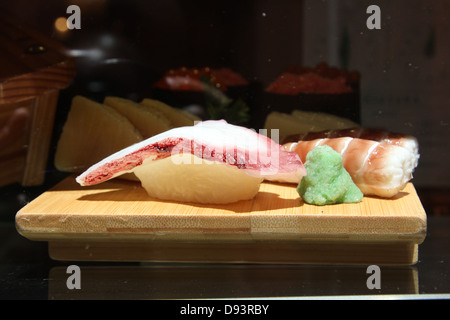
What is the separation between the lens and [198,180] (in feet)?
3.88

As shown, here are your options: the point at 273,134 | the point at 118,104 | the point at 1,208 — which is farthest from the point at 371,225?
the point at 1,208

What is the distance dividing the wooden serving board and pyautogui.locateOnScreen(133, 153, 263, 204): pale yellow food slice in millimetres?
23

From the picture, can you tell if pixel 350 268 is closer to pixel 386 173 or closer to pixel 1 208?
pixel 386 173

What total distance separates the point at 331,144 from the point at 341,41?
252 mm

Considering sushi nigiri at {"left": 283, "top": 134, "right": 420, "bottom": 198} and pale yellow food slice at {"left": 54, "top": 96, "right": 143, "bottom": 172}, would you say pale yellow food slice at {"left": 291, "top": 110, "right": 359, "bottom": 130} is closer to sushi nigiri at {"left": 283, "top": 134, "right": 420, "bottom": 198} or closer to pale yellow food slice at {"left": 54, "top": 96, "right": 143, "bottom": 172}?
Answer: sushi nigiri at {"left": 283, "top": 134, "right": 420, "bottom": 198}

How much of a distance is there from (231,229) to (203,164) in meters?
0.15

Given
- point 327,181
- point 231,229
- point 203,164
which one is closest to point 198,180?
point 203,164

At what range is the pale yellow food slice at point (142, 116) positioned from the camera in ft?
4.51

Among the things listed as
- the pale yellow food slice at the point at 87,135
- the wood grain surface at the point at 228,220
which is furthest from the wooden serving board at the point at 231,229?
the pale yellow food slice at the point at 87,135

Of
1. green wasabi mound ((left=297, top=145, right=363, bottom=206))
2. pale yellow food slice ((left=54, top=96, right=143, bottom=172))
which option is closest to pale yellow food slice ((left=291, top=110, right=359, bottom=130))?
green wasabi mound ((left=297, top=145, right=363, bottom=206))

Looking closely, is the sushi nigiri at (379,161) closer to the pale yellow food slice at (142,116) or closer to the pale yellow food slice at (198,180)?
the pale yellow food slice at (198,180)

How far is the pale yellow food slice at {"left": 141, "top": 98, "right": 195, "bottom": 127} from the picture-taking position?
4.61ft

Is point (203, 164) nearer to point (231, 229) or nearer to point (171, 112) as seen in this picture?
point (231, 229)

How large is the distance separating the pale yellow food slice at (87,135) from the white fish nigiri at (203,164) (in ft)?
0.67
